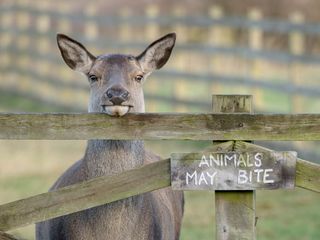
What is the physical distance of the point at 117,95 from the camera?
21.5ft

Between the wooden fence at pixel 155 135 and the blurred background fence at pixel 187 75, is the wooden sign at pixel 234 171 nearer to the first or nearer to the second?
the wooden fence at pixel 155 135

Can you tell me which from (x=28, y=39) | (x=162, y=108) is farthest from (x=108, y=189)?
(x=28, y=39)

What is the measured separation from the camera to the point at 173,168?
19.6ft

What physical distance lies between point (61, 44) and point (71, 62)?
14cm

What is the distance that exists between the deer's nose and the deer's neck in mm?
457

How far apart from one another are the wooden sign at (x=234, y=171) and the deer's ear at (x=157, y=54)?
1450 mm

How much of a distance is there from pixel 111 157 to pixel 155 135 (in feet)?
3.12

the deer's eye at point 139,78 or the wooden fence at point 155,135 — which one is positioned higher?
the deer's eye at point 139,78

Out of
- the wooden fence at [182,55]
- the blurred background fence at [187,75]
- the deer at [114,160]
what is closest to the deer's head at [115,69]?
the deer at [114,160]

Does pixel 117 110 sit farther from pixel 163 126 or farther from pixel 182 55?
pixel 182 55

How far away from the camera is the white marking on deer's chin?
20.5ft

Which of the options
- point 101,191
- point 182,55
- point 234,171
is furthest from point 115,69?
point 182,55

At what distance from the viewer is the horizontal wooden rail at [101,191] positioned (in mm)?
5891

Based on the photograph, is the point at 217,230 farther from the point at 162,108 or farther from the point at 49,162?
the point at 162,108
